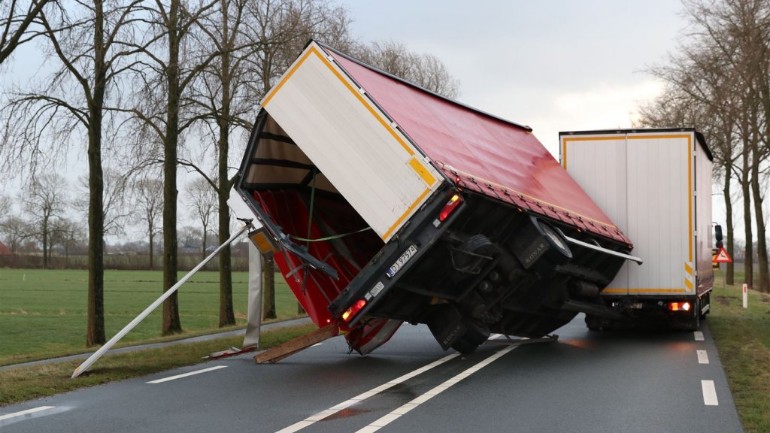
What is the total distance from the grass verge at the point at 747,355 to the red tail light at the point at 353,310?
389cm

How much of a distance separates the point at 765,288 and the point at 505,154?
27.0 metres

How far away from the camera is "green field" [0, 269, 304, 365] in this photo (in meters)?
24.1

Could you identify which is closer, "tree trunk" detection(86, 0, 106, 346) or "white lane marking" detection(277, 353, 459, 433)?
"white lane marking" detection(277, 353, 459, 433)

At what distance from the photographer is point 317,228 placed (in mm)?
12547

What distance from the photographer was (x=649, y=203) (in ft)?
49.1

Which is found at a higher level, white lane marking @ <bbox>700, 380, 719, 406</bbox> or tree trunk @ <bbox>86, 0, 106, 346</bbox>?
tree trunk @ <bbox>86, 0, 106, 346</bbox>

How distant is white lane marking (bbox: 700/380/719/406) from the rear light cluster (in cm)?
487

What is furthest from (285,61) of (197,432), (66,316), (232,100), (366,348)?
(66,316)

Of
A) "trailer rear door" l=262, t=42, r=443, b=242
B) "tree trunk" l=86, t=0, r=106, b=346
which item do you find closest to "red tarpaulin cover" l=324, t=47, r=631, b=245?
"trailer rear door" l=262, t=42, r=443, b=242

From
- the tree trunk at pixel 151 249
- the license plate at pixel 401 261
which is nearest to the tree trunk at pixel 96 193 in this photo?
the license plate at pixel 401 261

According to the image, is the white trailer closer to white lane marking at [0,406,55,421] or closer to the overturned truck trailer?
the overturned truck trailer

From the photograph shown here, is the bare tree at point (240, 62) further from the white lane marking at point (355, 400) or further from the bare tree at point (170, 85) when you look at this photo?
the white lane marking at point (355, 400)

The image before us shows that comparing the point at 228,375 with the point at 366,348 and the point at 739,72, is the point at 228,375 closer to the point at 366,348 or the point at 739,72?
the point at 366,348

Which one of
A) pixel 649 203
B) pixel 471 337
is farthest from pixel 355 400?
pixel 649 203
